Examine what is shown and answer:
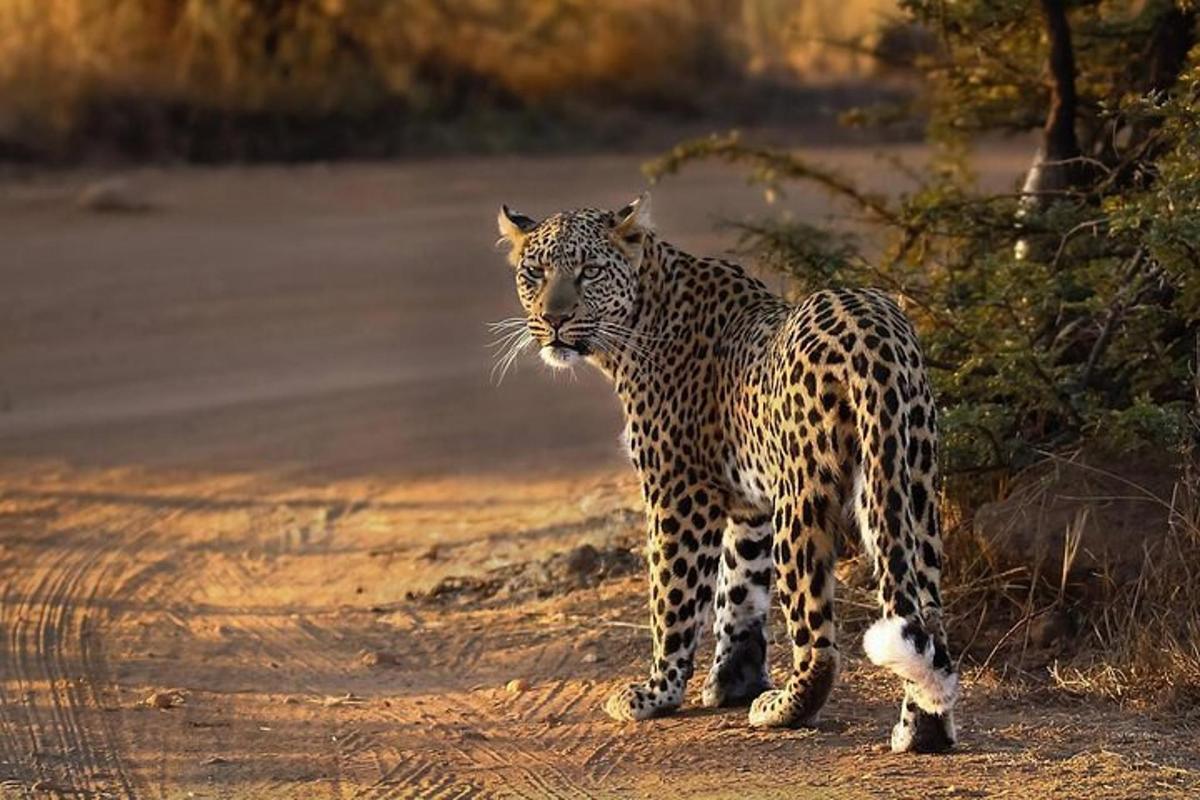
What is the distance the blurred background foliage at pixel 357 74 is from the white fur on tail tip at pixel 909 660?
54.8ft

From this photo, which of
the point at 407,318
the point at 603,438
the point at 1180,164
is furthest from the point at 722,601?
the point at 407,318

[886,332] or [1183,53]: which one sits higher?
[1183,53]

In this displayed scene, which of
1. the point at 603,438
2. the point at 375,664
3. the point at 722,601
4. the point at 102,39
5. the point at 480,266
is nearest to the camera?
the point at 722,601

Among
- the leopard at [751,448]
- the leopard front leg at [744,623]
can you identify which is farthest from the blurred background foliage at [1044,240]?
the leopard at [751,448]

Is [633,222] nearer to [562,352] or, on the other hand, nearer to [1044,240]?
[562,352]

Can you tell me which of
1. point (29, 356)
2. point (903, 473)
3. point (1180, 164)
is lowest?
point (29, 356)

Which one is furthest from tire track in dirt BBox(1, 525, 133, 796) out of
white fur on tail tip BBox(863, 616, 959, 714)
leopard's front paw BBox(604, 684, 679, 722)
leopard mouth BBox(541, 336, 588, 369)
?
white fur on tail tip BBox(863, 616, 959, 714)

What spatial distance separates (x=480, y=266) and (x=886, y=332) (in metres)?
14.3

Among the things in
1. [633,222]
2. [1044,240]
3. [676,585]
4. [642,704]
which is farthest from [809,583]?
[1044,240]

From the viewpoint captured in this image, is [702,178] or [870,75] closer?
[702,178]

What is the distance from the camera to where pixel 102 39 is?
25.2 metres

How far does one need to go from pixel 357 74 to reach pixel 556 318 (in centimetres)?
1791

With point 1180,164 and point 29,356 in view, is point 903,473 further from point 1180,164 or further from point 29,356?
point 29,356

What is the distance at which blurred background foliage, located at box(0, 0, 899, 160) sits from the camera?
24641mm
